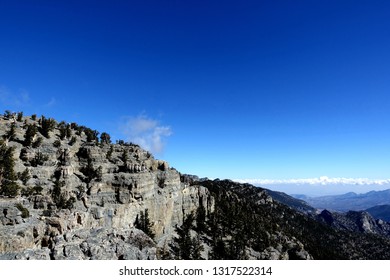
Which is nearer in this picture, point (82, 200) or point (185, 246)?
point (82, 200)

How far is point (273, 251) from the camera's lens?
128 m

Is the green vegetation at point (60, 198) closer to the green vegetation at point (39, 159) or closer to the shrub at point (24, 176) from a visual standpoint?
the shrub at point (24, 176)

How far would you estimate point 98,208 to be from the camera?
70.2 meters

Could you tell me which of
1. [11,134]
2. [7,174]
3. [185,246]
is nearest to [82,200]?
[7,174]

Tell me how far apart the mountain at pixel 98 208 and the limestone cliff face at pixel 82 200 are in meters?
0.15

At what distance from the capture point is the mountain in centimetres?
3831

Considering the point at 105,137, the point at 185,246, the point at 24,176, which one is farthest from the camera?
the point at 105,137

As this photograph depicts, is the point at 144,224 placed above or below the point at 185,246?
above

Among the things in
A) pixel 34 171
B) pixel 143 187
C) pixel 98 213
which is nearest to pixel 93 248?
pixel 98 213

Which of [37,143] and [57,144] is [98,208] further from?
[57,144]

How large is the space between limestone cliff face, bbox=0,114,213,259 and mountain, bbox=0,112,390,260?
0.50ft

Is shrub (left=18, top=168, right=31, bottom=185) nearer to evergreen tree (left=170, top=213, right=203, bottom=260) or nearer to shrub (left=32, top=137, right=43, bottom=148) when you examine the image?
shrub (left=32, top=137, right=43, bottom=148)

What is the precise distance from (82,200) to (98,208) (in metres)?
4.93

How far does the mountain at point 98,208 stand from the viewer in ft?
126
